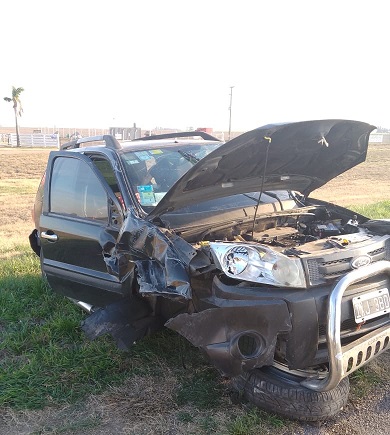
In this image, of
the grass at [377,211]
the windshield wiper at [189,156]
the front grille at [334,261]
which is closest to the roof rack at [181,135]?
the windshield wiper at [189,156]

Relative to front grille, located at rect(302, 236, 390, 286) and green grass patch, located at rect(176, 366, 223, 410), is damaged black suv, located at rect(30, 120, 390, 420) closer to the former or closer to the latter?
front grille, located at rect(302, 236, 390, 286)

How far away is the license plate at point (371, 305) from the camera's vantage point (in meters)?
2.79

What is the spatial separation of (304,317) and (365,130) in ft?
6.09

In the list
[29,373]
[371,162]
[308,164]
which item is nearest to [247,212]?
[308,164]

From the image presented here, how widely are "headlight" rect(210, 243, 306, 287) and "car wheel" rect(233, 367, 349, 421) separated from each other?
2.04 ft

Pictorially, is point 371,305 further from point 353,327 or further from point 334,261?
point 334,261

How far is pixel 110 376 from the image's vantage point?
11.5ft

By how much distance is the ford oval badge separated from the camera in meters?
2.91

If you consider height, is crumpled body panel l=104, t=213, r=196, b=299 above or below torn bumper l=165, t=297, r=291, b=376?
above

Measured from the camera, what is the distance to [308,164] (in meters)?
4.05

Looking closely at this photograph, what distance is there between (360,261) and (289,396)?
0.92 meters

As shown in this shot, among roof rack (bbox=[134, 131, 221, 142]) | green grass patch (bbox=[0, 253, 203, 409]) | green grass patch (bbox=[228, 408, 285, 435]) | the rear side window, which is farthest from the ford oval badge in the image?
roof rack (bbox=[134, 131, 221, 142])

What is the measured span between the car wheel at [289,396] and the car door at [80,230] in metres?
1.20

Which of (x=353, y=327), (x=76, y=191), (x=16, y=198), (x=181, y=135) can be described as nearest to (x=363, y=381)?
(x=353, y=327)
